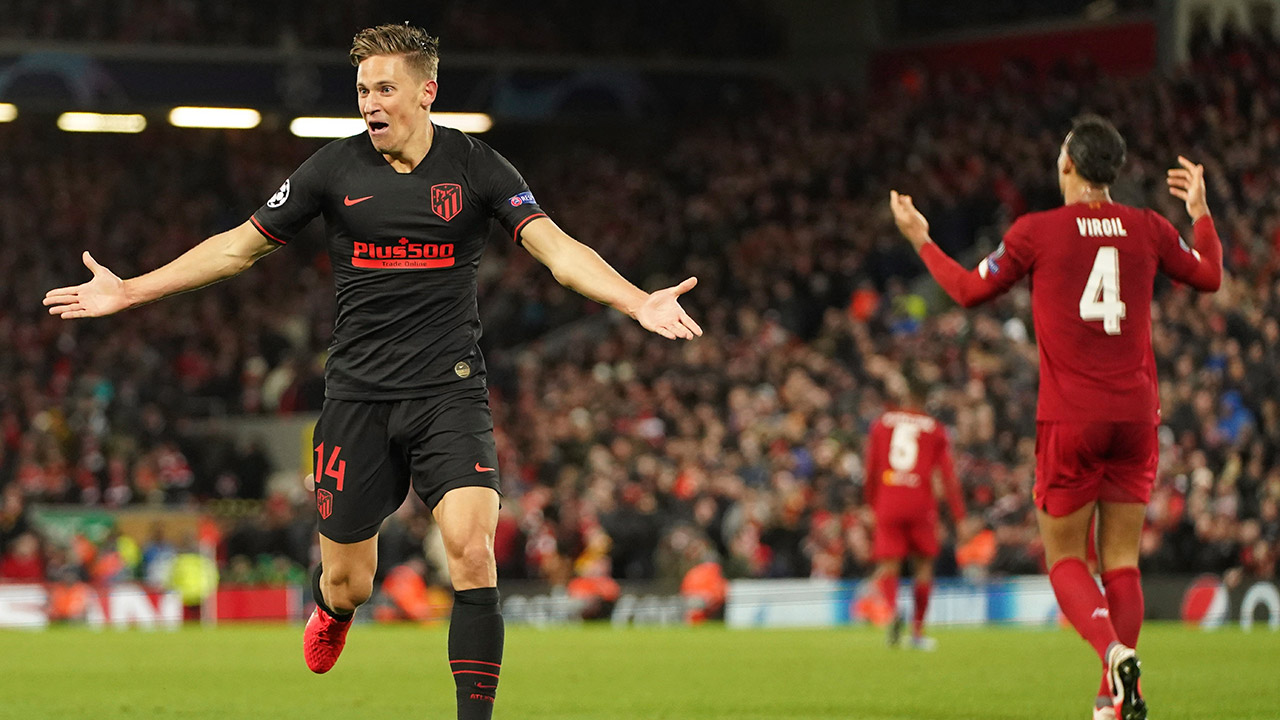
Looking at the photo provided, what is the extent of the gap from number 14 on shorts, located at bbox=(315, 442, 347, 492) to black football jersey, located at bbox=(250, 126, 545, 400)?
226 millimetres

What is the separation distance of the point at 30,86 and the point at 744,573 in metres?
17.2

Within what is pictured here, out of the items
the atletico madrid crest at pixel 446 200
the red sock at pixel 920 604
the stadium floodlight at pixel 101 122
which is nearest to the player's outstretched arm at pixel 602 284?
the atletico madrid crest at pixel 446 200

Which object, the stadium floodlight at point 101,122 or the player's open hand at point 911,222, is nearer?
the player's open hand at point 911,222

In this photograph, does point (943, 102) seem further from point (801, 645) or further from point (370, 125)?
point (370, 125)

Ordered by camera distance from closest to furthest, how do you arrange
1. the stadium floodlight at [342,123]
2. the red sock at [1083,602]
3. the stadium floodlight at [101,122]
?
the red sock at [1083,602] < the stadium floodlight at [342,123] < the stadium floodlight at [101,122]

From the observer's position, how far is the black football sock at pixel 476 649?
6207mm

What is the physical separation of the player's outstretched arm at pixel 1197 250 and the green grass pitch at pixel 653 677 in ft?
7.14

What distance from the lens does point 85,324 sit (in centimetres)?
3183

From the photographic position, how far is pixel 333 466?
673 cm

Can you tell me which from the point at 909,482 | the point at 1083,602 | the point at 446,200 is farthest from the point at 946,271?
the point at 909,482

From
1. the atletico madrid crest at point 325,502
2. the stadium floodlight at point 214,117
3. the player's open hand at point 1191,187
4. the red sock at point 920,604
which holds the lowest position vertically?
the red sock at point 920,604

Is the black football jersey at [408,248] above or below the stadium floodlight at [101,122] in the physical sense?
below

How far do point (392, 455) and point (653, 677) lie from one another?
214 inches

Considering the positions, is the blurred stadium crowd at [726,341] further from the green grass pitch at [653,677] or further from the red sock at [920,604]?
the green grass pitch at [653,677]
